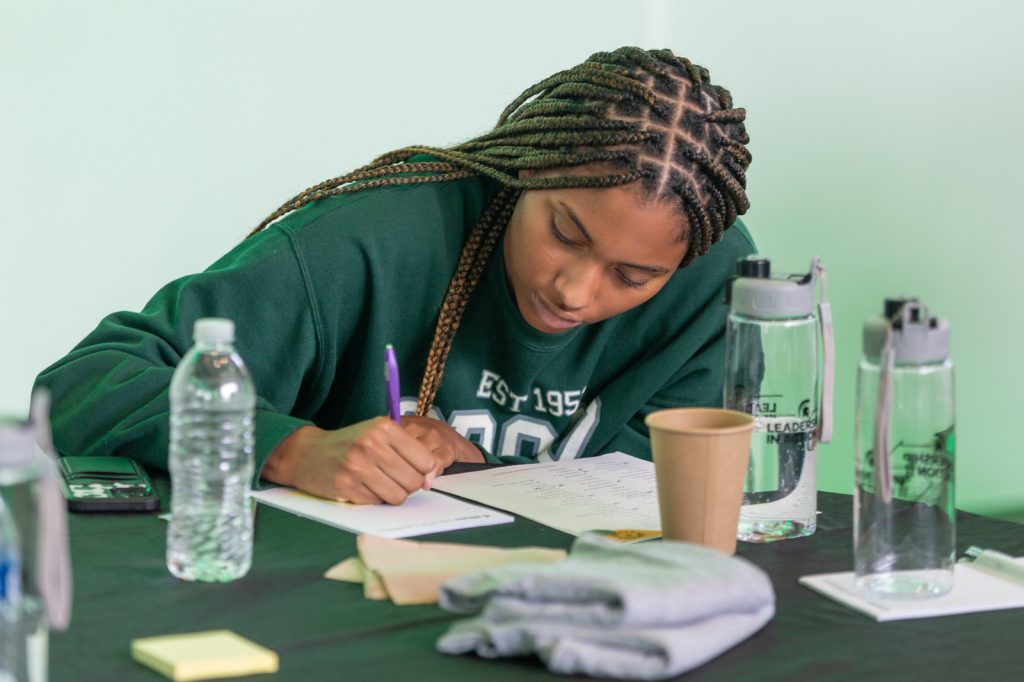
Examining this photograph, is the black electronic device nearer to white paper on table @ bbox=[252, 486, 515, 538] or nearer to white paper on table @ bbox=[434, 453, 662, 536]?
white paper on table @ bbox=[252, 486, 515, 538]

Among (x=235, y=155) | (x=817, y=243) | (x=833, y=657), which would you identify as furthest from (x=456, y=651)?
(x=817, y=243)

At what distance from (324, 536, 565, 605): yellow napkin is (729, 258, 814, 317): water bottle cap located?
0.29 m

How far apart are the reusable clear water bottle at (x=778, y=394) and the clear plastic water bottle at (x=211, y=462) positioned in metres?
0.45

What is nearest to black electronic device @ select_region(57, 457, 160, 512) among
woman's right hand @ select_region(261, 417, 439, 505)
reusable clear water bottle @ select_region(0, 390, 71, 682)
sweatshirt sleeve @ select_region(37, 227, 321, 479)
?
sweatshirt sleeve @ select_region(37, 227, 321, 479)

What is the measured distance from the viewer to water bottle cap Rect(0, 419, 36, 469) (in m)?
0.73

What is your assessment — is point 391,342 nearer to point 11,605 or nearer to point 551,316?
point 551,316

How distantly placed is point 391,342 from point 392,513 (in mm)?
524

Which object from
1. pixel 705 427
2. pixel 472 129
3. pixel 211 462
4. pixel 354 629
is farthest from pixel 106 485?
pixel 472 129

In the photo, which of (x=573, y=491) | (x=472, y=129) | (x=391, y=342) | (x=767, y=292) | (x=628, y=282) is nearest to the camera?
(x=767, y=292)

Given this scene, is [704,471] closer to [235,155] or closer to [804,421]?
[804,421]

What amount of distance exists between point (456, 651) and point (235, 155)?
6.69ft

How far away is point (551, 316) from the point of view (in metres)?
1.66

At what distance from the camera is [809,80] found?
10.1ft

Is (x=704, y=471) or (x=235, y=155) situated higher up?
(x=235, y=155)
